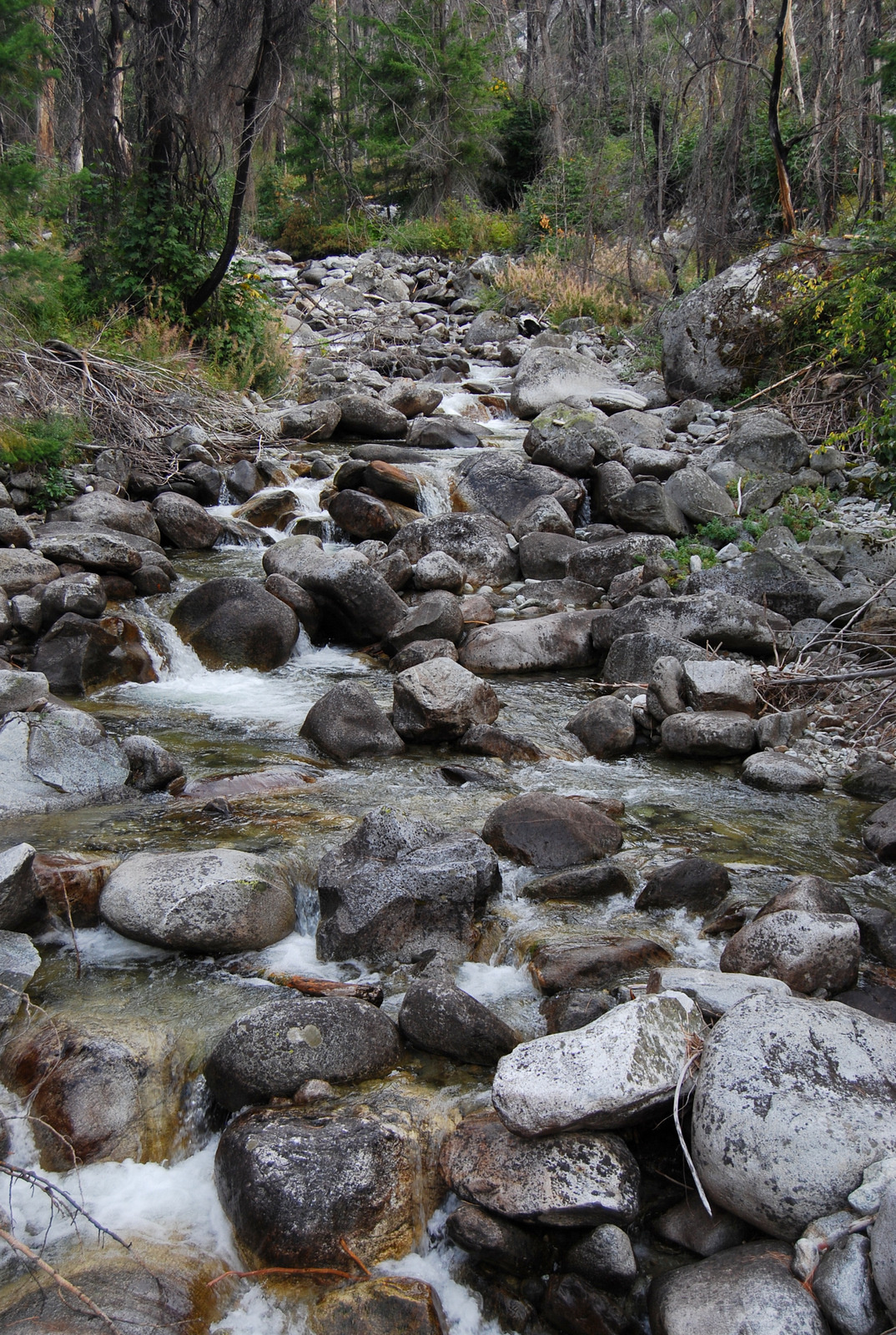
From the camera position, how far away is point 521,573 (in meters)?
8.76

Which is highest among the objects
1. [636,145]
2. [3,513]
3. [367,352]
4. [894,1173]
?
[636,145]

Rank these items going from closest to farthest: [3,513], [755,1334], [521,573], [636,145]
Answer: [755,1334]
[3,513]
[521,573]
[636,145]

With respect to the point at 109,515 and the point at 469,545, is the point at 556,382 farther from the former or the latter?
the point at 109,515

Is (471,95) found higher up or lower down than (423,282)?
higher up

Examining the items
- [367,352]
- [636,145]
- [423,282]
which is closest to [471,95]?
[423,282]

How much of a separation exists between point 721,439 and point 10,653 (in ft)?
25.8

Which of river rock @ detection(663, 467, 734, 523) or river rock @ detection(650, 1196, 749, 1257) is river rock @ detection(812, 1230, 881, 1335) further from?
river rock @ detection(663, 467, 734, 523)

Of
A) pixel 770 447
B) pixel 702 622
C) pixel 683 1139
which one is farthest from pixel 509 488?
pixel 683 1139

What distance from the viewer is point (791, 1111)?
2.44m

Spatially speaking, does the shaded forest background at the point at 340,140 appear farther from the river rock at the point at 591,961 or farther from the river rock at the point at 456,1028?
the river rock at the point at 456,1028

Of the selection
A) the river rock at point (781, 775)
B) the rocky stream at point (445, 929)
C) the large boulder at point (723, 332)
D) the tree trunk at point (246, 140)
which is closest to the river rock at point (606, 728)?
the rocky stream at point (445, 929)

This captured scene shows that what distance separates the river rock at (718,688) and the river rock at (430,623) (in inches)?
74.2

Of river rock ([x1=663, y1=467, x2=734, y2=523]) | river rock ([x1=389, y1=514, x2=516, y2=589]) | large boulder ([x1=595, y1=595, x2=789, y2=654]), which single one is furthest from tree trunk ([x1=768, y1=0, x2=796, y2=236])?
large boulder ([x1=595, y1=595, x2=789, y2=654])

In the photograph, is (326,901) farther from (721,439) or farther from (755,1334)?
(721,439)
